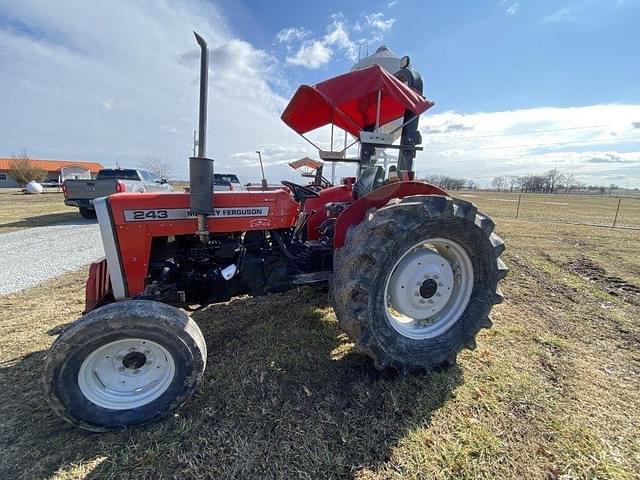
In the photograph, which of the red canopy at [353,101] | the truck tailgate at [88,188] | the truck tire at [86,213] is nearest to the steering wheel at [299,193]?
the red canopy at [353,101]

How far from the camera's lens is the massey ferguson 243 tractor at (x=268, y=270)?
1.89m

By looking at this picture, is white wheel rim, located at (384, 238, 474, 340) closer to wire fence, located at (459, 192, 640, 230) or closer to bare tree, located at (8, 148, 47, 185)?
wire fence, located at (459, 192, 640, 230)

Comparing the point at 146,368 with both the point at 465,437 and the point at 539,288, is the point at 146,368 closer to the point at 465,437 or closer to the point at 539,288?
the point at 465,437

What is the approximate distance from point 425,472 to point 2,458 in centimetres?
229

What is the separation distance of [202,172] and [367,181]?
4.90ft

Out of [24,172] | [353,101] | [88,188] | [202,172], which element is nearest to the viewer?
[202,172]

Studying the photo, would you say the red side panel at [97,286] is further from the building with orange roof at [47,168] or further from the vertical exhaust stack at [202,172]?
the building with orange roof at [47,168]

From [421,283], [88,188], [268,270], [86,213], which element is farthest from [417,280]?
[86,213]

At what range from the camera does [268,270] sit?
279 centimetres

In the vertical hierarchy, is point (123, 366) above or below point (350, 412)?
above

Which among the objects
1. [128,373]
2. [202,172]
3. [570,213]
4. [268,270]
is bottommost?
[128,373]

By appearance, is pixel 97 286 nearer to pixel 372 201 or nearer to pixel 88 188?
pixel 372 201

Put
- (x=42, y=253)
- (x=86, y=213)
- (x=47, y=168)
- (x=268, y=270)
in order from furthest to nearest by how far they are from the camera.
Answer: (x=47, y=168) → (x=86, y=213) → (x=42, y=253) → (x=268, y=270)

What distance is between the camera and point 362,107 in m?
3.57
